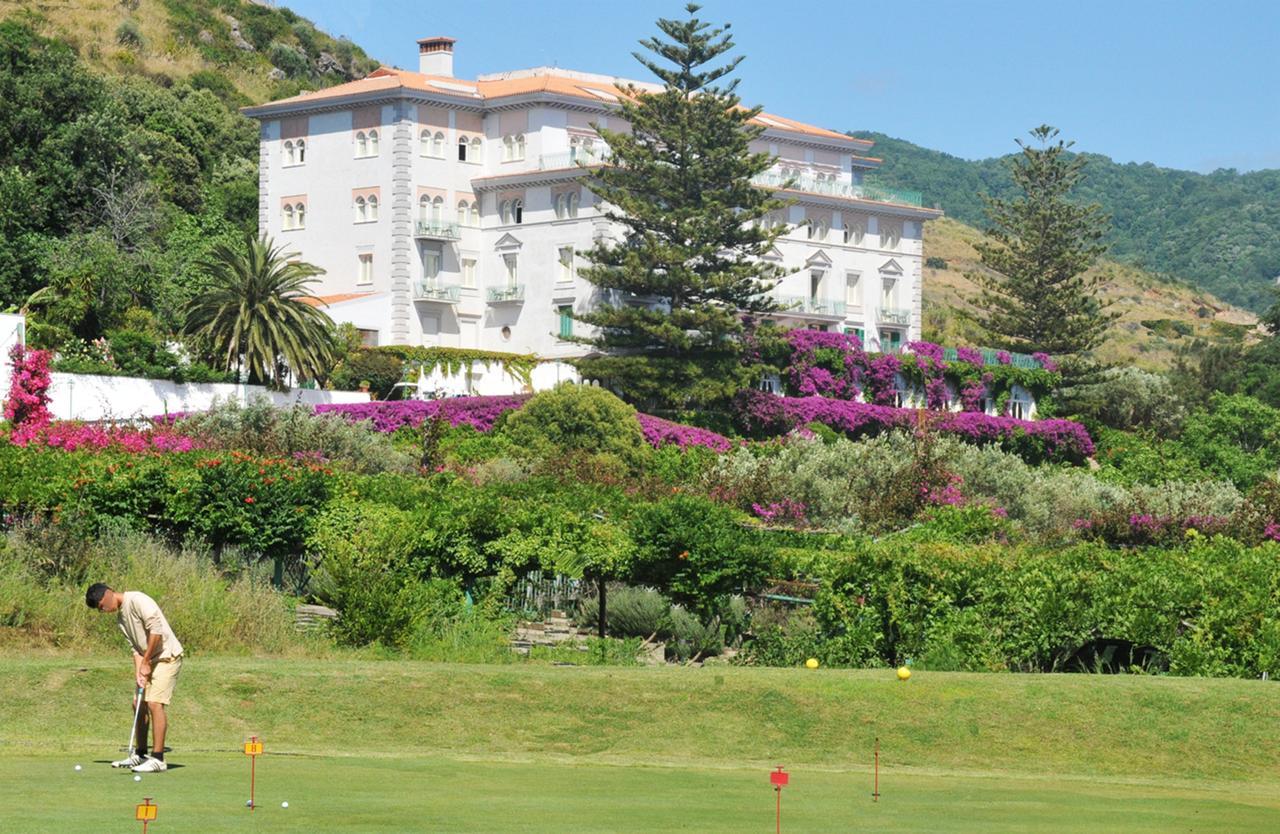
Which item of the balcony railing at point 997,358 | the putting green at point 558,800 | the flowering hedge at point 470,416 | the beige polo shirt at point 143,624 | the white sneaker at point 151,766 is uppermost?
the balcony railing at point 997,358

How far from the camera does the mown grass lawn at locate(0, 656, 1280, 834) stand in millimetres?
14625

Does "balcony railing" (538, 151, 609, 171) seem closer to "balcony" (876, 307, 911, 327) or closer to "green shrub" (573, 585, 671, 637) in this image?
"balcony" (876, 307, 911, 327)

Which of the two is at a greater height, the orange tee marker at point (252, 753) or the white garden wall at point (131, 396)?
the white garden wall at point (131, 396)

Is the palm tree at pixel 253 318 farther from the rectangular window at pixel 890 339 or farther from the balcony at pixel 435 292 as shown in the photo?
the rectangular window at pixel 890 339

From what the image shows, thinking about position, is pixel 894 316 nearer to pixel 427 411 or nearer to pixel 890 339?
pixel 890 339

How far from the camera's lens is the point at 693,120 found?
70.4 m

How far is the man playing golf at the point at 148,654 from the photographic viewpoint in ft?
52.3

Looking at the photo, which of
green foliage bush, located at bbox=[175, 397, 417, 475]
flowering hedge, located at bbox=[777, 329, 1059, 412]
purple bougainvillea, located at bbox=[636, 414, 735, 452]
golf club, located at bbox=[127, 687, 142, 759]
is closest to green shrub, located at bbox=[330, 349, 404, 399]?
purple bougainvillea, located at bbox=[636, 414, 735, 452]

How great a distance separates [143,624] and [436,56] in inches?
2637

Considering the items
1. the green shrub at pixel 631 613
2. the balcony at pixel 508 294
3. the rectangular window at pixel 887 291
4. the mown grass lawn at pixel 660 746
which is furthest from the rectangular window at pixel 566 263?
the mown grass lawn at pixel 660 746

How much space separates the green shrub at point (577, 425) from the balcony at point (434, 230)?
684 inches

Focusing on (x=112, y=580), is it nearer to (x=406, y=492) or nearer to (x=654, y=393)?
(x=406, y=492)

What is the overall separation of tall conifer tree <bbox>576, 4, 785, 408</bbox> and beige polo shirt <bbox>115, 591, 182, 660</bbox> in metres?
50.3

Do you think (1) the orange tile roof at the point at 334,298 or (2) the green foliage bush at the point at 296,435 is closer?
(2) the green foliage bush at the point at 296,435
